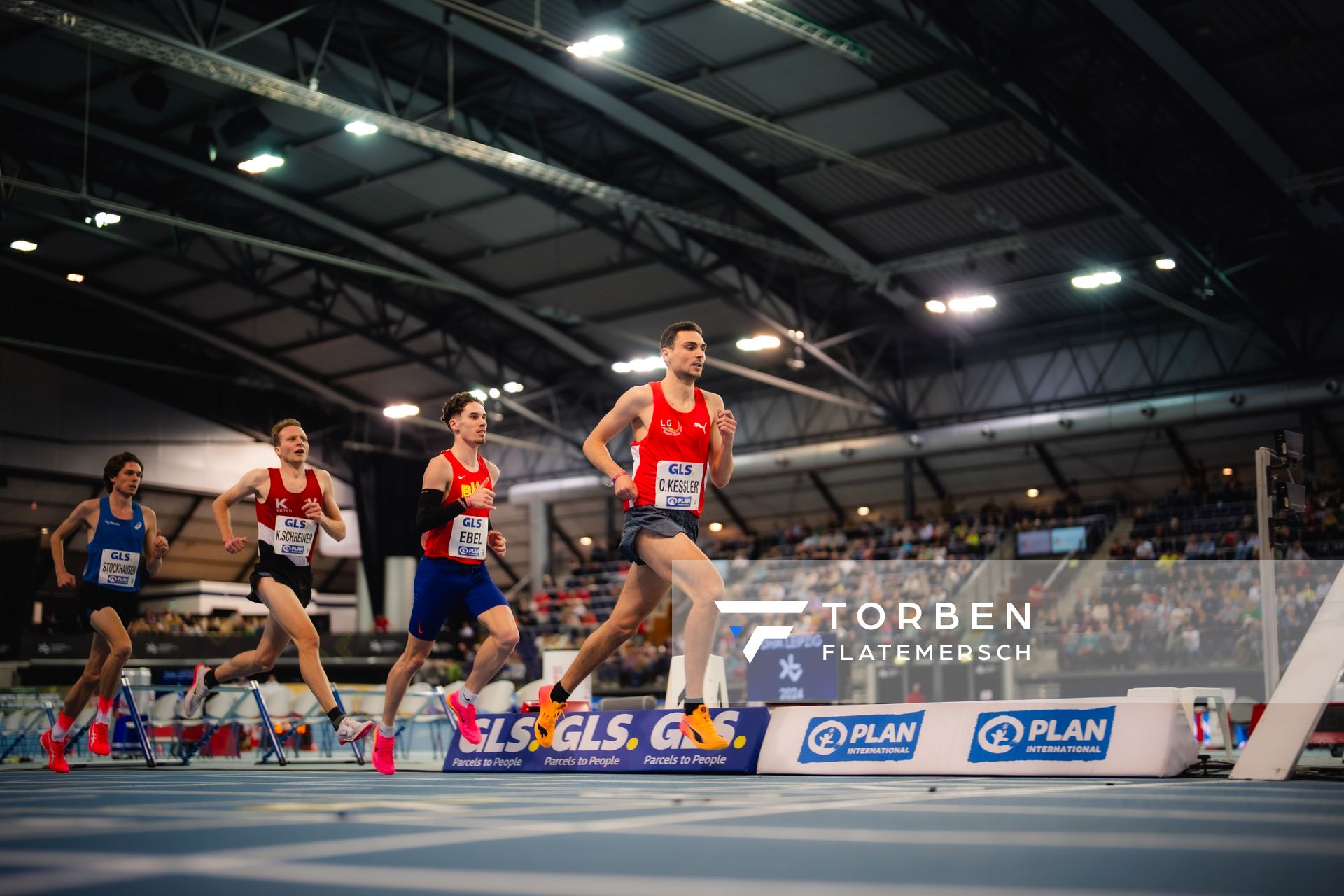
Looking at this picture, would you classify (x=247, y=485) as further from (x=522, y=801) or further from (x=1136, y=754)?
(x=1136, y=754)

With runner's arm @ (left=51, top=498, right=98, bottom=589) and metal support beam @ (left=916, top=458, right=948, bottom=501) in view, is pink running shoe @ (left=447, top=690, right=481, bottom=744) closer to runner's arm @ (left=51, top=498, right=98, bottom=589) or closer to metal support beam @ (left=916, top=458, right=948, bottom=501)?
runner's arm @ (left=51, top=498, right=98, bottom=589)

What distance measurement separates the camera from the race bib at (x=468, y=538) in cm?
750

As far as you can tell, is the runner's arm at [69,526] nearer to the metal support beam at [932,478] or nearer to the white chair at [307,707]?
the white chair at [307,707]

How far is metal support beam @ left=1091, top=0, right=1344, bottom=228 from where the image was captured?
16938 mm

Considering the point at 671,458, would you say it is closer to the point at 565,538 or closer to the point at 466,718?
the point at 466,718

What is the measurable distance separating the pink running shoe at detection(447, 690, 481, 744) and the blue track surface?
110 inches

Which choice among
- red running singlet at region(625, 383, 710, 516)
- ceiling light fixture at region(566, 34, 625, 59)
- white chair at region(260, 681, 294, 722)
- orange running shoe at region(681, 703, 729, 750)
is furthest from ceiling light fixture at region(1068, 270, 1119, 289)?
orange running shoe at region(681, 703, 729, 750)

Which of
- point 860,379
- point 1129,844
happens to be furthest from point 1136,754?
point 860,379

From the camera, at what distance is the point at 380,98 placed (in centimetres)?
2078

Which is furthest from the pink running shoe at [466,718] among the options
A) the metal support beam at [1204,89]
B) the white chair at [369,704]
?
the metal support beam at [1204,89]

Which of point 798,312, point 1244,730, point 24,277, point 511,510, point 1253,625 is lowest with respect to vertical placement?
point 1244,730

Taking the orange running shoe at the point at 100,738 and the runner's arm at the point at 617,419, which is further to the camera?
the orange running shoe at the point at 100,738

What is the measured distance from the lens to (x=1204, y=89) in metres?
18.1

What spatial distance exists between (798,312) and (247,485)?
19.0 meters
